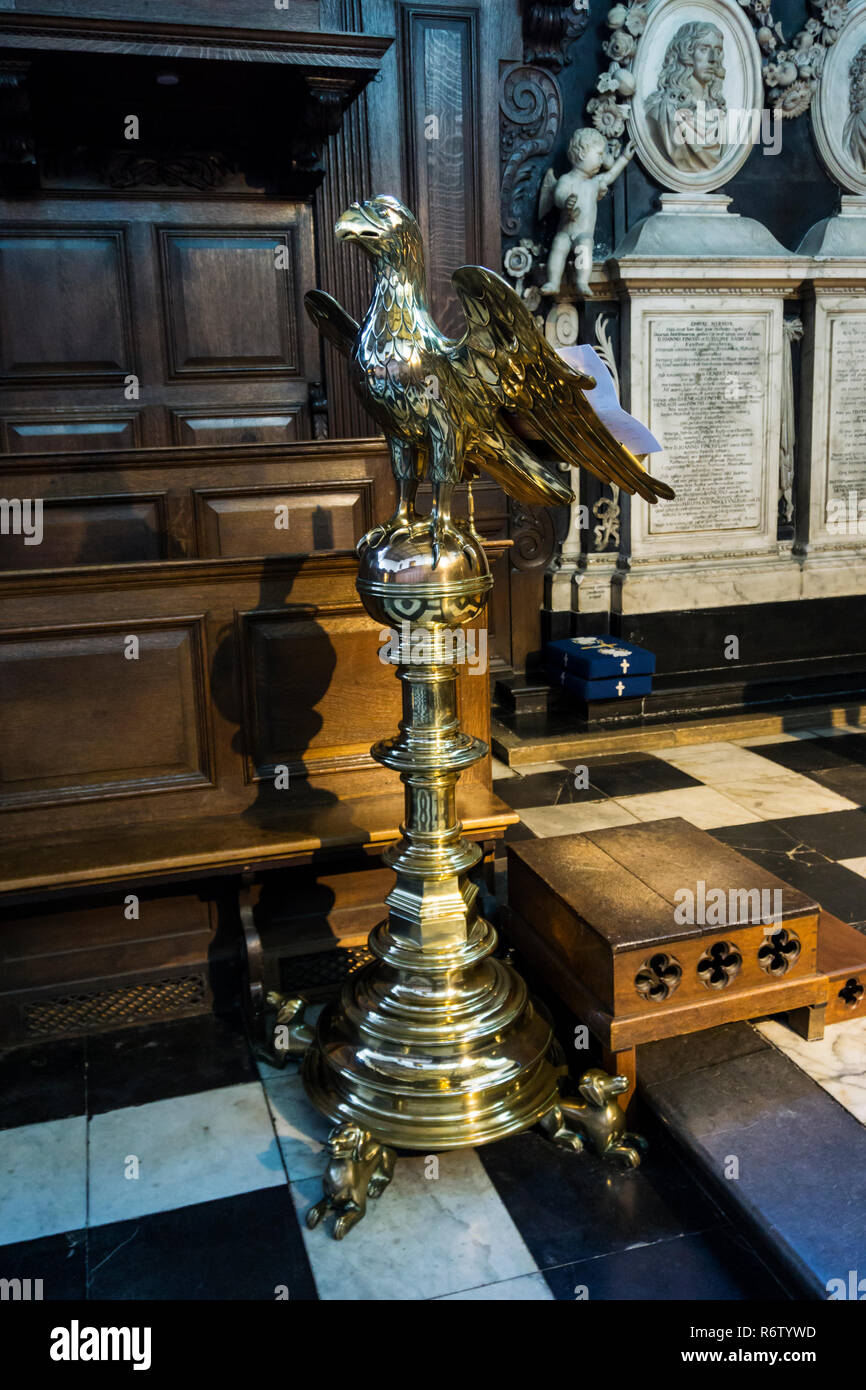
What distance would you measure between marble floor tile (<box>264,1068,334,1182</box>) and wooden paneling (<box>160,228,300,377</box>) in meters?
3.19

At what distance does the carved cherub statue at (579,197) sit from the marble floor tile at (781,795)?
2.30 meters

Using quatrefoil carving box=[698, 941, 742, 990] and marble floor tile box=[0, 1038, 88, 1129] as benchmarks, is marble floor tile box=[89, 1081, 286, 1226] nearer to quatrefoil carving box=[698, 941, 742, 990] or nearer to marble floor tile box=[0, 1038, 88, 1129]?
marble floor tile box=[0, 1038, 88, 1129]

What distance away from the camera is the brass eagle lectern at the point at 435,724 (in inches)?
72.6

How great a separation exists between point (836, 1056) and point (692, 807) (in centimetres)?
165

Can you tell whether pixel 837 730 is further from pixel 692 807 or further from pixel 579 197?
pixel 579 197

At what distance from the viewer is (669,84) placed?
4.98 m

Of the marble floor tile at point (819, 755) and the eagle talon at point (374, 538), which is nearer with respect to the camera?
the eagle talon at point (374, 538)

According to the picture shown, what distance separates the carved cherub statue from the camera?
479 centimetres

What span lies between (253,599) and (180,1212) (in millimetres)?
1248

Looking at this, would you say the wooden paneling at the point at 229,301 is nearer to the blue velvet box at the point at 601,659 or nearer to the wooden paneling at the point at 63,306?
the wooden paneling at the point at 63,306

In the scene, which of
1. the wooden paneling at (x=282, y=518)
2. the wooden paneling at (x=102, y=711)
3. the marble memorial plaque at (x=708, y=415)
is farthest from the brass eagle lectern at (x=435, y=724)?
the marble memorial plaque at (x=708, y=415)

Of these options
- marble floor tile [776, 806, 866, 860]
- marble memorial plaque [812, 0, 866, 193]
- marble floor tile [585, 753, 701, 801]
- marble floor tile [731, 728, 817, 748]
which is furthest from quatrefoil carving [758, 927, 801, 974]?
marble memorial plaque [812, 0, 866, 193]

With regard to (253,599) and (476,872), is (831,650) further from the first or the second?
(253,599)

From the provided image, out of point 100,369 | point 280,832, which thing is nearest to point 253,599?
point 280,832
